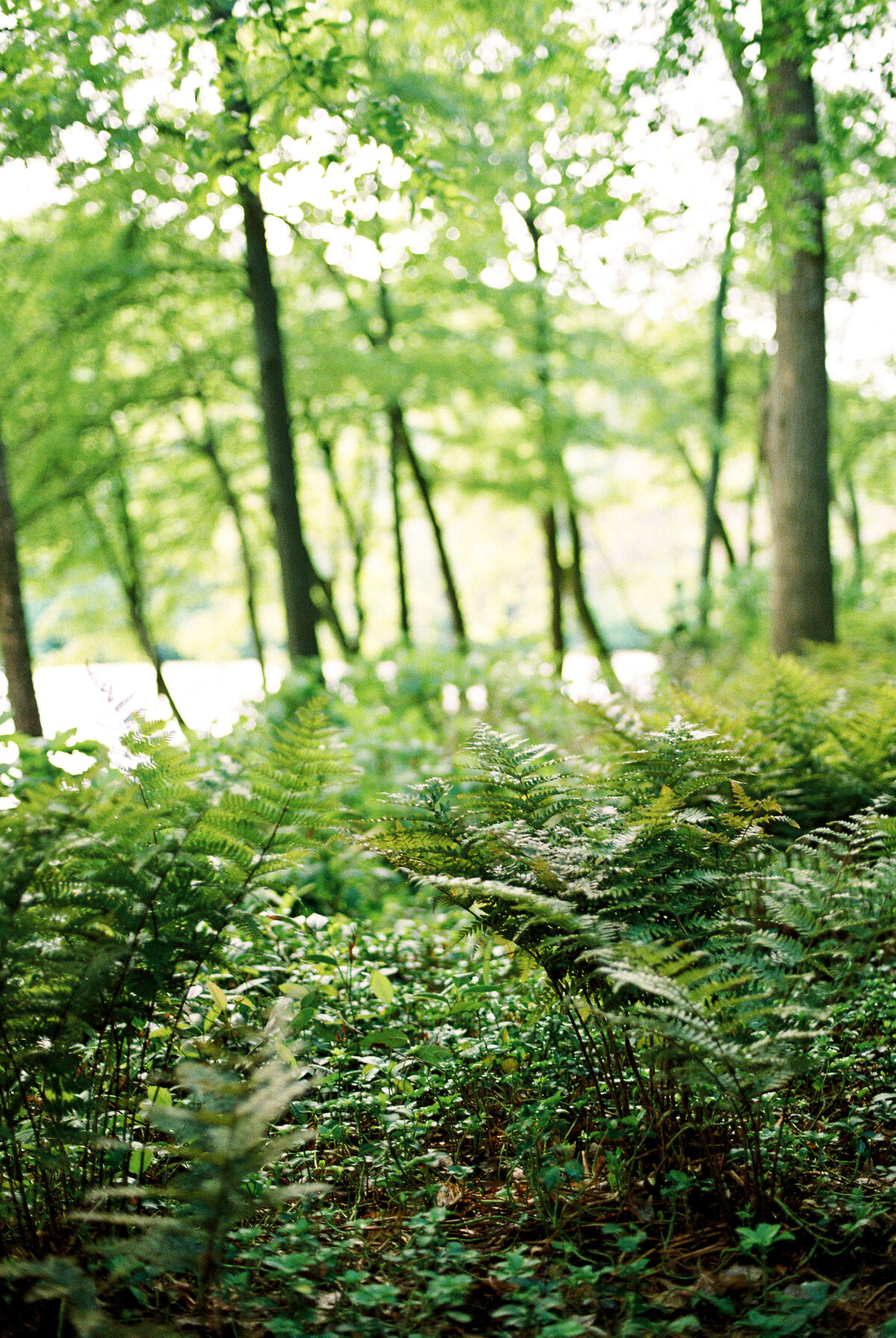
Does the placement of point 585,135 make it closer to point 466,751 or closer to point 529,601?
point 466,751

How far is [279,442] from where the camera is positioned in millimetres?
8977

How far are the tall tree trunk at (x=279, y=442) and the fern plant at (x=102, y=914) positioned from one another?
6.65 meters

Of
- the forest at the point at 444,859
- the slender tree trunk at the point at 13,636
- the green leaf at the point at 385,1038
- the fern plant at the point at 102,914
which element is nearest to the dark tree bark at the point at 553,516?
the forest at the point at 444,859

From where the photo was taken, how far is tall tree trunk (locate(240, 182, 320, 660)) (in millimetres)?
8688

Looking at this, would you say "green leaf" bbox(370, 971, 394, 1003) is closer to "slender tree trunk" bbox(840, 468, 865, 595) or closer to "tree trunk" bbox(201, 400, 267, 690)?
"tree trunk" bbox(201, 400, 267, 690)

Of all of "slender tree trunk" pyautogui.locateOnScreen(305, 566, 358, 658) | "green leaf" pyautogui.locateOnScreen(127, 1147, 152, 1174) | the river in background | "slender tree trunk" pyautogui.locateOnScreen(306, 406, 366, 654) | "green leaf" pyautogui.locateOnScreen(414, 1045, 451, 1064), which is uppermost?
"slender tree trunk" pyautogui.locateOnScreen(306, 406, 366, 654)

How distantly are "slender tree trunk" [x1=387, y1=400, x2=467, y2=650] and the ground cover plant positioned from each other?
1421cm

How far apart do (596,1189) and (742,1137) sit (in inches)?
17.1

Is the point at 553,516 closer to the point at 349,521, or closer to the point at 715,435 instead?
the point at 715,435

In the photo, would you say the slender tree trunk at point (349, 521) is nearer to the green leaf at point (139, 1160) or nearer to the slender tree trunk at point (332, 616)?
the slender tree trunk at point (332, 616)

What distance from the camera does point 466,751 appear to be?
9.56ft

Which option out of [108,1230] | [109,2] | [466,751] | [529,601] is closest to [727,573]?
[109,2]

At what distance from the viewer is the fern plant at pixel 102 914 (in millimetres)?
2119

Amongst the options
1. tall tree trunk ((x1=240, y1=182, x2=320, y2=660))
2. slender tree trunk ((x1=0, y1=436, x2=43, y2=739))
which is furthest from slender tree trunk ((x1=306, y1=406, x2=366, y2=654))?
slender tree trunk ((x1=0, y1=436, x2=43, y2=739))
